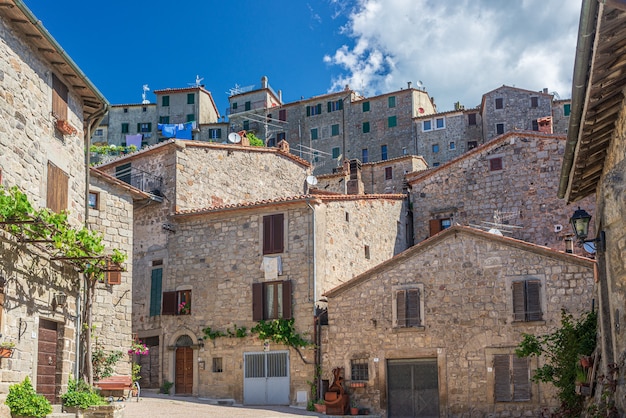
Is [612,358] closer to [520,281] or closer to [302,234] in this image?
[520,281]

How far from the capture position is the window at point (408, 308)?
24.5m

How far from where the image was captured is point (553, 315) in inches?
899

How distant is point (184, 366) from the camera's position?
1106 inches

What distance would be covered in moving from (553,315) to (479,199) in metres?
9.58

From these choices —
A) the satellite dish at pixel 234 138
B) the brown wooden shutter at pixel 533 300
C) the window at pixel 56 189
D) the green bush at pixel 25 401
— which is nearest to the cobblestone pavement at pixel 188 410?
the green bush at pixel 25 401

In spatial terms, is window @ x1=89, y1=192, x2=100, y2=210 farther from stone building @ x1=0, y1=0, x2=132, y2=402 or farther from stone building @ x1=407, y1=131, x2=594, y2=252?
stone building @ x1=407, y1=131, x2=594, y2=252

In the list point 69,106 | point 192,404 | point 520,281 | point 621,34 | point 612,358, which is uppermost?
point 69,106

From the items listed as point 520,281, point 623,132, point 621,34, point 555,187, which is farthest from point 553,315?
point 621,34

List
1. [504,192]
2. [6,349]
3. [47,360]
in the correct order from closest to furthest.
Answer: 1. [6,349]
2. [47,360]
3. [504,192]

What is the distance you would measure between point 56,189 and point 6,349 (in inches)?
163

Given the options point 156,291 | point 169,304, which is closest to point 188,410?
point 169,304

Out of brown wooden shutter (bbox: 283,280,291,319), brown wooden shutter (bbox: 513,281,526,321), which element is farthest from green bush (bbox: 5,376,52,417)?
brown wooden shutter (bbox: 513,281,526,321)

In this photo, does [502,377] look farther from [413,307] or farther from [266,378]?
[266,378]

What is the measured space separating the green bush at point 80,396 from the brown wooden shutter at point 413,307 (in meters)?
10.9
